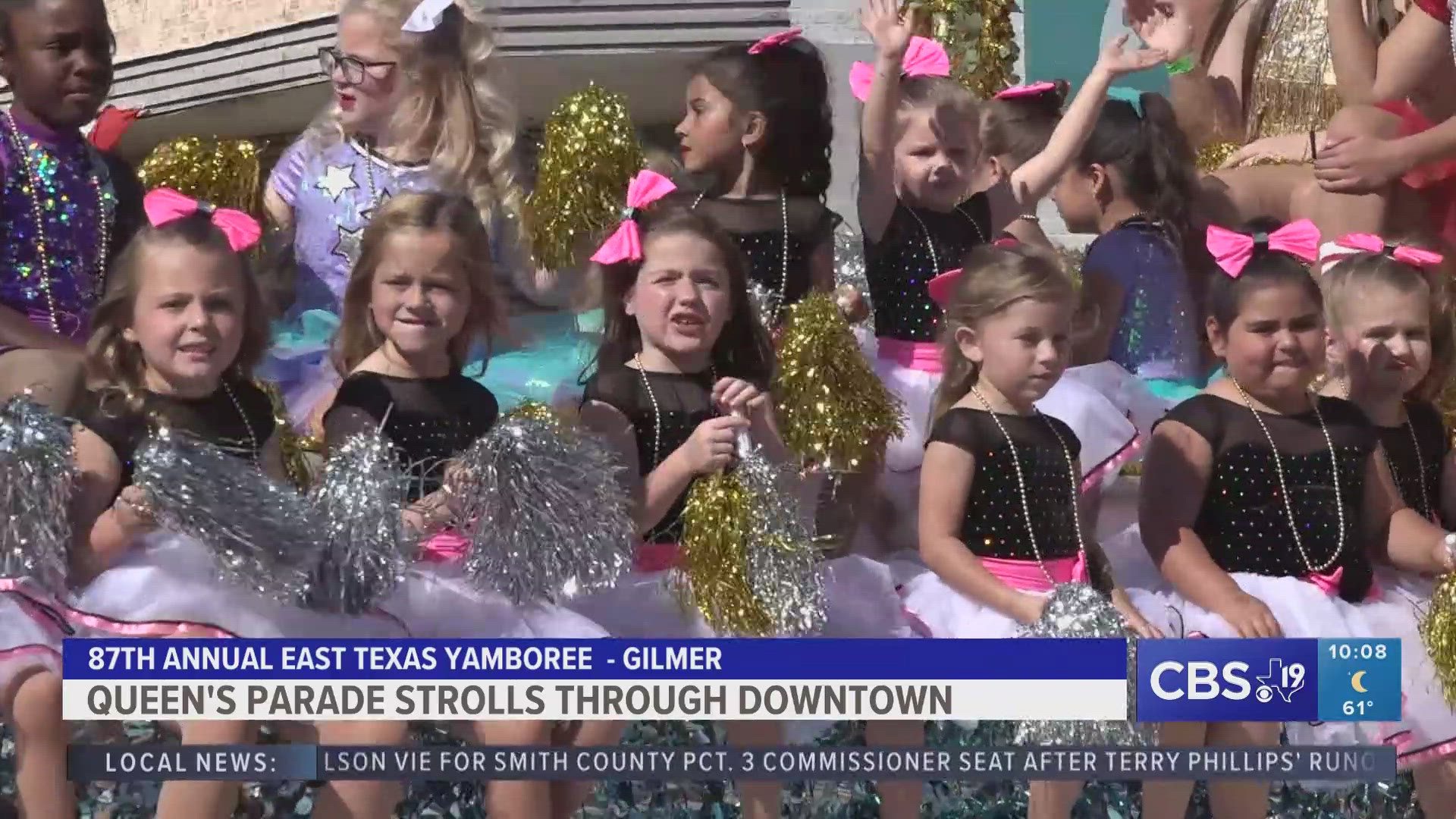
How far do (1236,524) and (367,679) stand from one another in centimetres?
175

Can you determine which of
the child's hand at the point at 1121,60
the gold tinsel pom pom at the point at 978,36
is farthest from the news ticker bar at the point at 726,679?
the gold tinsel pom pom at the point at 978,36

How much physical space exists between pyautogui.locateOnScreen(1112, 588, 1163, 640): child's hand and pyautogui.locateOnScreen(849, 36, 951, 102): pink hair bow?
1.18 m

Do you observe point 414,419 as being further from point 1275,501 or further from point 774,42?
point 1275,501

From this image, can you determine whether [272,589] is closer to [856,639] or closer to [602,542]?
[602,542]

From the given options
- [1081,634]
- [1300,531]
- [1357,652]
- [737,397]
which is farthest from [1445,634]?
[737,397]

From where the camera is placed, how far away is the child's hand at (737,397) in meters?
3.79

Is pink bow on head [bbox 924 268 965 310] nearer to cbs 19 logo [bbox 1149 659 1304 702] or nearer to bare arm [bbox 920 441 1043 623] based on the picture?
bare arm [bbox 920 441 1043 623]

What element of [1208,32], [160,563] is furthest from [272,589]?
[1208,32]

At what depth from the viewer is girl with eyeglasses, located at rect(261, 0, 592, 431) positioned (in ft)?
14.2

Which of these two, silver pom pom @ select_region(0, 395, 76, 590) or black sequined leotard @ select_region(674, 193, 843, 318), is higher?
black sequined leotard @ select_region(674, 193, 843, 318)

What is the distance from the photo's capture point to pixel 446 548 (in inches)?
148

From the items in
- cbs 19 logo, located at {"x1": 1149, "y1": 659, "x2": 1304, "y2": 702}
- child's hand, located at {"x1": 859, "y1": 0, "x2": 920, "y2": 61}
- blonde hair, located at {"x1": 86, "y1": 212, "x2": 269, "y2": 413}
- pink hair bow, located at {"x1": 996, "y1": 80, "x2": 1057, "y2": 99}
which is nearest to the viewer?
blonde hair, located at {"x1": 86, "y1": 212, "x2": 269, "y2": 413}

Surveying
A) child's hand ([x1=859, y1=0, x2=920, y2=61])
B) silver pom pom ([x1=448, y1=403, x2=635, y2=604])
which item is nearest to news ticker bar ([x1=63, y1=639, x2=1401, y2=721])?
silver pom pom ([x1=448, y1=403, x2=635, y2=604])

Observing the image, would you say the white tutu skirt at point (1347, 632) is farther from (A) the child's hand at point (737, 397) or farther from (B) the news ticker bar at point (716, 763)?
(A) the child's hand at point (737, 397)
